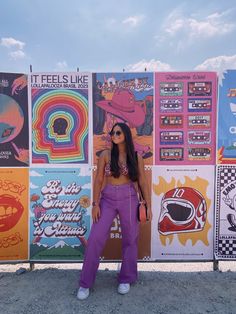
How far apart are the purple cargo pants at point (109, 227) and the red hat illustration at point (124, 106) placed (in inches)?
35.6

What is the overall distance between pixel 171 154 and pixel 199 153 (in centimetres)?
36

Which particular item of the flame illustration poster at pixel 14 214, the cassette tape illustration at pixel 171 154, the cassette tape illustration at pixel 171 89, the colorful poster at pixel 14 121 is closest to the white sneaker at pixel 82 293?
the flame illustration poster at pixel 14 214

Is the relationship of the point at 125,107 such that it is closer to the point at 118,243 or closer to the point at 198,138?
the point at 198,138

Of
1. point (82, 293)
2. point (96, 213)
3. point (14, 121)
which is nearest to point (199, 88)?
point (96, 213)

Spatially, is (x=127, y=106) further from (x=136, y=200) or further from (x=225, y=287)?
(x=225, y=287)

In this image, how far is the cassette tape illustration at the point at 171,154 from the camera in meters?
4.40

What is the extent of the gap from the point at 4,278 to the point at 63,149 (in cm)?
177

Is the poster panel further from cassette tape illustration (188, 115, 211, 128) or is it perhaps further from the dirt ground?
cassette tape illustration (188, 115, 211, 128)

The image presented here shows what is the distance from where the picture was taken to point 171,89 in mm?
4359

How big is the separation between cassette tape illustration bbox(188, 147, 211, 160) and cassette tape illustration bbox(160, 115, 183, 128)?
0.37 m

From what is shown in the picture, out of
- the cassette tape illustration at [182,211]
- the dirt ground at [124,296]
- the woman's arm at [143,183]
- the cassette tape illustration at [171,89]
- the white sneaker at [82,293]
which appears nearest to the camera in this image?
the dirt ground at [124,296]

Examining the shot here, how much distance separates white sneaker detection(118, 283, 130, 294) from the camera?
389 centimetres

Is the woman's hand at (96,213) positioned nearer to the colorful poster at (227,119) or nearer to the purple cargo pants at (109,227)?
the purple cargo pants at (109,227)

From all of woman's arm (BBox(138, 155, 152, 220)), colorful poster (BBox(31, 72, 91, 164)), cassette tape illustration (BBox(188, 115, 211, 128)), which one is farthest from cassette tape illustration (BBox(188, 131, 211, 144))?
colorful poster (BBox(31, 72, 91, 164))
